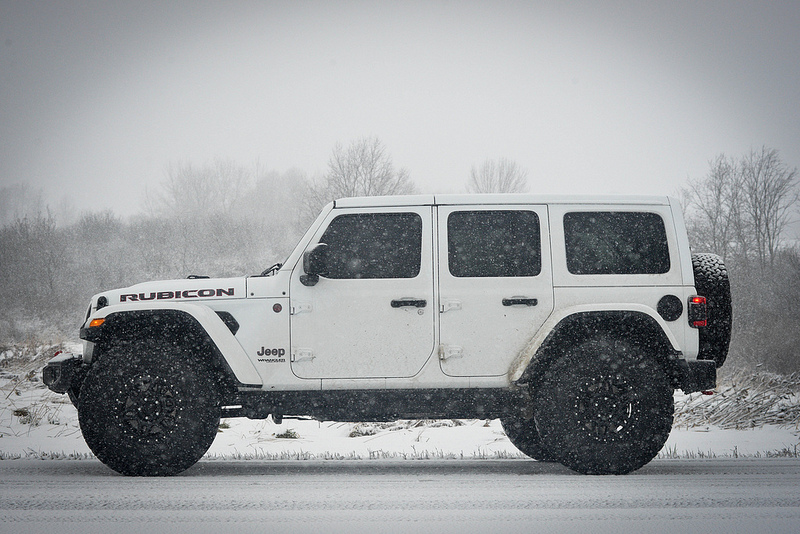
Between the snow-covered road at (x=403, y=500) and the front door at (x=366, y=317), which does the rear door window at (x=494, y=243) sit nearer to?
the front door at (x=366, y=317)

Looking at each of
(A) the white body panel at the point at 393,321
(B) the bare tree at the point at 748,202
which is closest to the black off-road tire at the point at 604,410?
(A) the white body panel at the point at 393,321

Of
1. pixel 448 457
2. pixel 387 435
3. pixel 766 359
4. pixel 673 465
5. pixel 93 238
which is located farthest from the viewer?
pixel 93 238

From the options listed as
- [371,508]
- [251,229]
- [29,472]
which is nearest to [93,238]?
[251,229]

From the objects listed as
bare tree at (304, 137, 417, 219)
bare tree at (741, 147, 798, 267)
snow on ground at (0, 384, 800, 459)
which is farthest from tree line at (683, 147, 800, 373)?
snow on ground at (0, 384, 800, 459)

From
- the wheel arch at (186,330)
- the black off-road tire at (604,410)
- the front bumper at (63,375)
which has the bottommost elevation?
the black off-road tire at (604,410)

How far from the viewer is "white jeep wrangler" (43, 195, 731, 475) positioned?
18.1 feet

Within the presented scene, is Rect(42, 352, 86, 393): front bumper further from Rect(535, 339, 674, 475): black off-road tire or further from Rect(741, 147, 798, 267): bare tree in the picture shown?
Rect(741, 147, 798, 267): bare tree

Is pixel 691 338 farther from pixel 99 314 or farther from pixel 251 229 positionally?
pixel 251 229

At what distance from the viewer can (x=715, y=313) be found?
5.94 m

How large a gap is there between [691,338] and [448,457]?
2.63 metres

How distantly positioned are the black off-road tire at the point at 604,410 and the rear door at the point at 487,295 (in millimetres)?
452

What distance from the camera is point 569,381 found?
218 inches

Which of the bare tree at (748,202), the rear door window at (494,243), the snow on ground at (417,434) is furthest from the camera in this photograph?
the bare tree at (748,202)

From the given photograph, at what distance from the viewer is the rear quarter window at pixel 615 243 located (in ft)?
19.4
